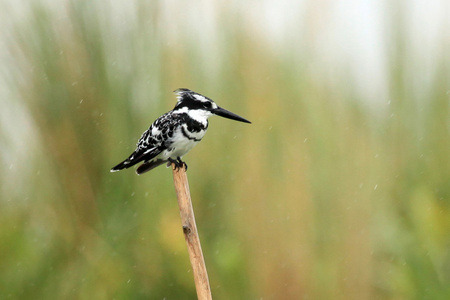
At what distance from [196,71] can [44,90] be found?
52 centimetres

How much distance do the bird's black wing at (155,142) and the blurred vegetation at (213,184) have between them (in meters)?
0.35

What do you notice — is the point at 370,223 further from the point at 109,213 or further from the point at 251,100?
the point at 109,213

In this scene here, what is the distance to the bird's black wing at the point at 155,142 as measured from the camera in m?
1.76

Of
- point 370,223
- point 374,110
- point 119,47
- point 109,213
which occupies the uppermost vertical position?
point 119,47

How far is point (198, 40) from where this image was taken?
2281mm

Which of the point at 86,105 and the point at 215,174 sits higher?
the point at 86,105

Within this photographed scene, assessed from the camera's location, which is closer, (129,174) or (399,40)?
(129,174)

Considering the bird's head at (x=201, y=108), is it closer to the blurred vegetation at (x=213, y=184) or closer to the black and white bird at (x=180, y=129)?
the black and white bird at (x=180, y=129)

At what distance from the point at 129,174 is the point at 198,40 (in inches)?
21.2

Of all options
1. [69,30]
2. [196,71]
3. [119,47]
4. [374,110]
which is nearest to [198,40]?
[196,71]

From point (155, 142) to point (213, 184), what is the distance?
45cm

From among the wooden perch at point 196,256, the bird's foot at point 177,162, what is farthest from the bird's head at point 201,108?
the wooden perch at point 196,256

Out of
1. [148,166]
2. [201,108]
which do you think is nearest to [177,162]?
[148,166]

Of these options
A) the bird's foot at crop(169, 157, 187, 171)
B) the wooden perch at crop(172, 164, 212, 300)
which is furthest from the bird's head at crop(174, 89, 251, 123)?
the wooden perch at crop(172, 164, 212, 300)
